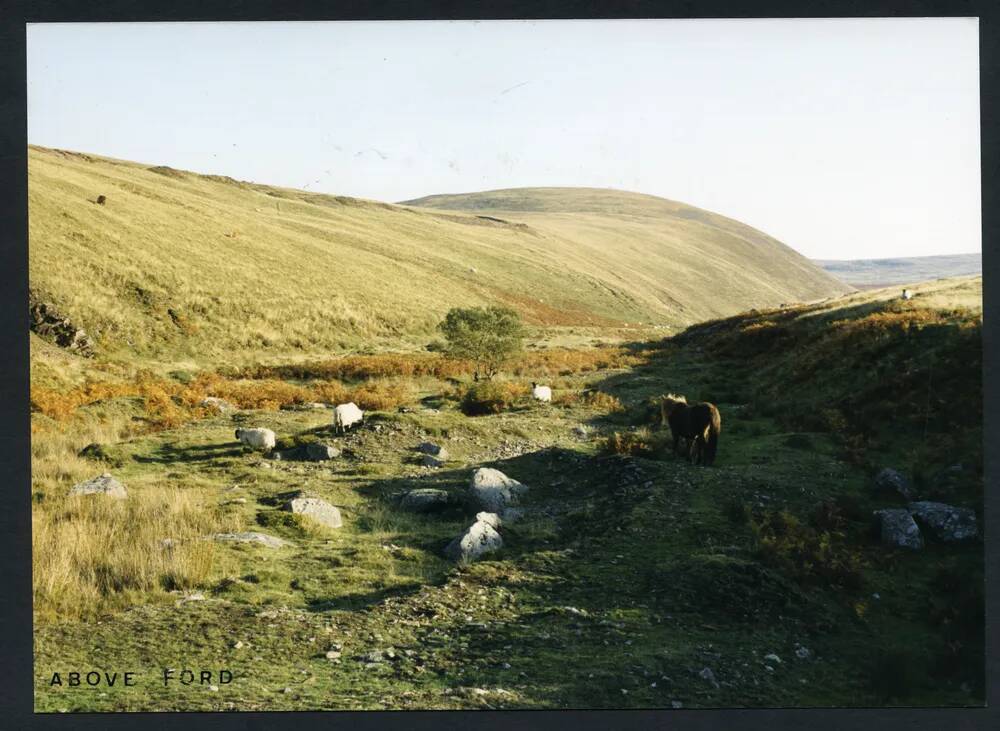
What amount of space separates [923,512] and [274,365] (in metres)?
29.7

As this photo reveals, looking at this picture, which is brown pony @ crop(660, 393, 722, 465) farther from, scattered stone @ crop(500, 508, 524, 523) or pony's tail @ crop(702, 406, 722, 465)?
scattered stone @ crop(500, 508, 524, 523)

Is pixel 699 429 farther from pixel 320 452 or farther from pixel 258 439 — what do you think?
pixel 258 439

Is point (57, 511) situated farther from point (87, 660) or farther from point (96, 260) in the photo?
point (96, 260)

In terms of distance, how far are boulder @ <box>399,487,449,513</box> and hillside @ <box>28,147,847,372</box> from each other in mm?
23617

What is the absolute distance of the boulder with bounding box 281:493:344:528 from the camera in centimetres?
1214

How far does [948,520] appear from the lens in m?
11.0

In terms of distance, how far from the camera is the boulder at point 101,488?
481 inches

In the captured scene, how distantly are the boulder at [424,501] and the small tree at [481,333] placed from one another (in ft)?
50.5

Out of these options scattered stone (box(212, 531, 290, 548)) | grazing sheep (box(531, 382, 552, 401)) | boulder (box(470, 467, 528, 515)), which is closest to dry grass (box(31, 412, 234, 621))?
scattered stone (box(212, 531, 290, 548))

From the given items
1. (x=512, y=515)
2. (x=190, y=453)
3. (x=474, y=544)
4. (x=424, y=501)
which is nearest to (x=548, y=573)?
(x=474, y=544)

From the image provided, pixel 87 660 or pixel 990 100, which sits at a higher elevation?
pixel 990 100

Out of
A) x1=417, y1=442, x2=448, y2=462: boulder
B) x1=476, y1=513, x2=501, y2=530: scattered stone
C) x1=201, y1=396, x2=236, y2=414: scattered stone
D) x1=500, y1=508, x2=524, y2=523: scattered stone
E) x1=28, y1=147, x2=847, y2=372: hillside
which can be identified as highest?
x1=28, y1=147, x2=847, y2=372: hillside

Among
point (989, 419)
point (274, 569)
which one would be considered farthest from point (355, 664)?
point (989, 419)

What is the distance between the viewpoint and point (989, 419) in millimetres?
8250
